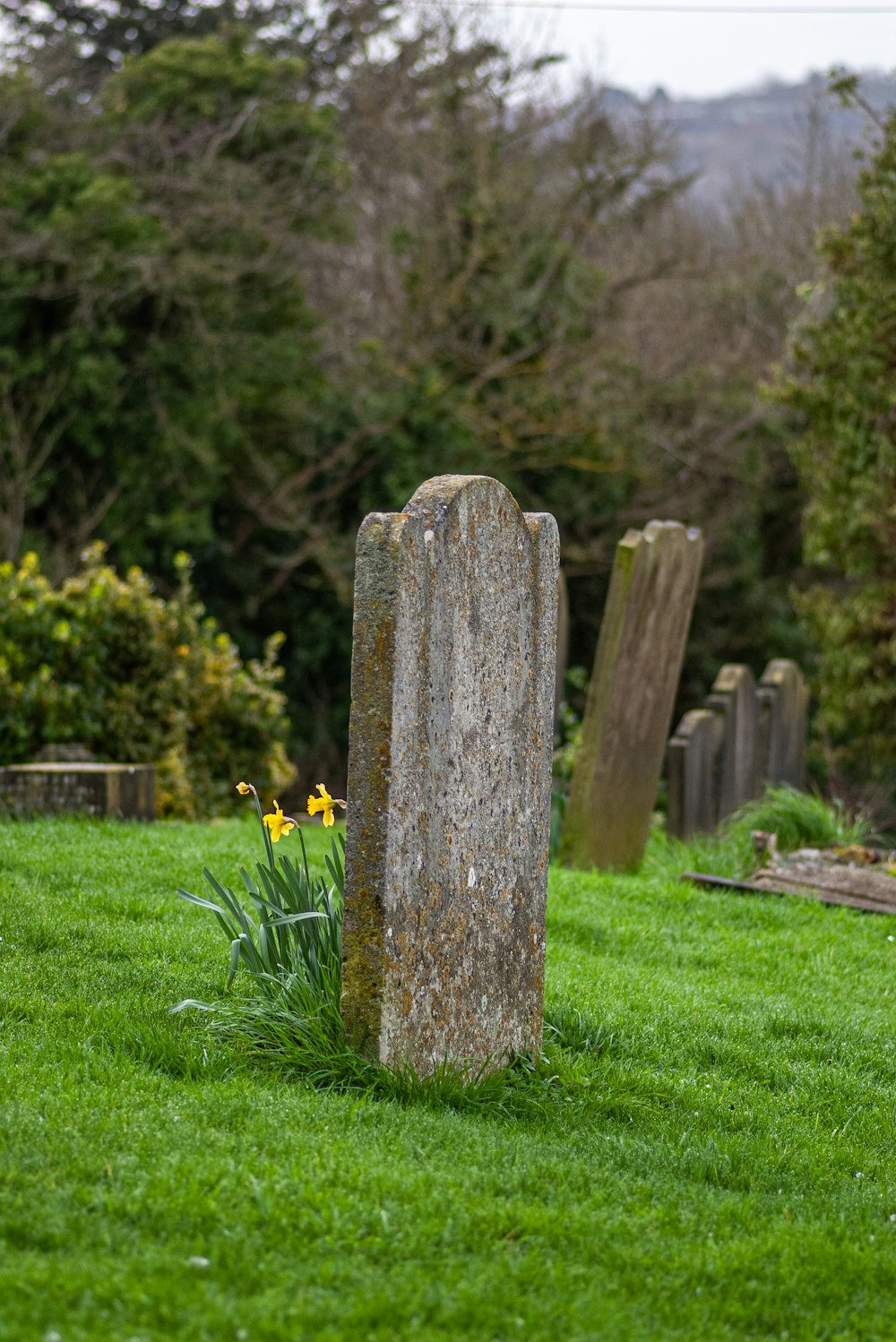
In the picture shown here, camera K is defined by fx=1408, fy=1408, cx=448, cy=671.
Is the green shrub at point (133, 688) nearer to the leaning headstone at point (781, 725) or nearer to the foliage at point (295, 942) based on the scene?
the leaning headstone at point (781, 725)

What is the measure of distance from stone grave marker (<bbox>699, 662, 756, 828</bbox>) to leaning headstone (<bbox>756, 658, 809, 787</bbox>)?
25 centimetres

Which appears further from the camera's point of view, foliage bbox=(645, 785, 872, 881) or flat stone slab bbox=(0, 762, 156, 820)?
foliage bbox=(645, 785, 872, 881)

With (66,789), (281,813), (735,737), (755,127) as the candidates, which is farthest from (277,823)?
(755,127)

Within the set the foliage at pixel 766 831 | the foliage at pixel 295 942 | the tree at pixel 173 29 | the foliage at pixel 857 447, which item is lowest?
the foliage at pixel 766 831

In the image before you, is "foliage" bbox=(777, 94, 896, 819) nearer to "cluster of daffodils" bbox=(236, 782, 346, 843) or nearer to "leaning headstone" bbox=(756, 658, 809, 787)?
"leaning headstone" bbox=(756, 658, 809, 787)

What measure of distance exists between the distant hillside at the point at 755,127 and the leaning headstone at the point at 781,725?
4899 mm

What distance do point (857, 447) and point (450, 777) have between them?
8734 mm

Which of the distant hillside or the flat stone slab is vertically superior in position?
the distant hillside

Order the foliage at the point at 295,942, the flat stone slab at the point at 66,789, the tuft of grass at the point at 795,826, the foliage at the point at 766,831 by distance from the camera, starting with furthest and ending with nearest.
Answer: the tuft of grass at the point at 795,826, the foliage at the point at 766,831, the flat stone slab at the point at 66,789, the foliage at the point at 295,942

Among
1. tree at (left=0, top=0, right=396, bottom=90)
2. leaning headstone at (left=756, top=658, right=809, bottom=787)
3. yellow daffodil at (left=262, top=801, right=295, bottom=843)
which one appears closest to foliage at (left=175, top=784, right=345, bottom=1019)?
yellow daffodil at (left=262, top=801, right=295, bottom=843)

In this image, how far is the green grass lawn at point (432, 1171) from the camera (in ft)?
9.02

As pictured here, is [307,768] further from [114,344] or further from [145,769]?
[145,769]

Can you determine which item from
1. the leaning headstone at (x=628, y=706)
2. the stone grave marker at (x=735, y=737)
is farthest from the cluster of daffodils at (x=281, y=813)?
the stone grave marker at (x=735, y=737)

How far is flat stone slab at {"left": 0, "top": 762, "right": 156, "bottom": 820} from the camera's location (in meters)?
Result: 7.77
